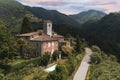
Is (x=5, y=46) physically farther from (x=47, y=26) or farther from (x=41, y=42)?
(x=47, y=26)

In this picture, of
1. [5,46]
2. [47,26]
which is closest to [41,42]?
[47,26]

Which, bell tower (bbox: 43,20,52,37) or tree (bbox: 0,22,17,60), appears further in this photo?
bell tower (bbox: 43,20,52,37)

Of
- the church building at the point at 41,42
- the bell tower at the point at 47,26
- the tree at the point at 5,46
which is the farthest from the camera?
the bell tower at the point at 47,26

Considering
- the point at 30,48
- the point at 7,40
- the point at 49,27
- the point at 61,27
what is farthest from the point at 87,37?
the point at 7,40

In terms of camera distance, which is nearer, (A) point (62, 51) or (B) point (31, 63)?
(B) point (31, 63)

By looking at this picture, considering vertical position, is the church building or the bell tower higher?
the bell tower

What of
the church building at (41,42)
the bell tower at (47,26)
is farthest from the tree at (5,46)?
the bell tower at (47,26)

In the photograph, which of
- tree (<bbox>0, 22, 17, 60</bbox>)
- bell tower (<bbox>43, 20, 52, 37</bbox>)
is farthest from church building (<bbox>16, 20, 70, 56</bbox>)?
tree (<bbox>0, 22, 17, 60</bbox>)

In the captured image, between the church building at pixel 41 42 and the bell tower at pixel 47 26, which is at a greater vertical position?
the bell tower at pixel 47 26

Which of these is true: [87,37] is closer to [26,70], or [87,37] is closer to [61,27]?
[61,27]

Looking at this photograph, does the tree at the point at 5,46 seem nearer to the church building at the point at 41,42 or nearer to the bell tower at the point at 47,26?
the church building at the point at 41,42

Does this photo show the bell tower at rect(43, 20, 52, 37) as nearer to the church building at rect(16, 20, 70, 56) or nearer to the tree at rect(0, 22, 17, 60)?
the church building at rect(16, 20, 70, 56)
